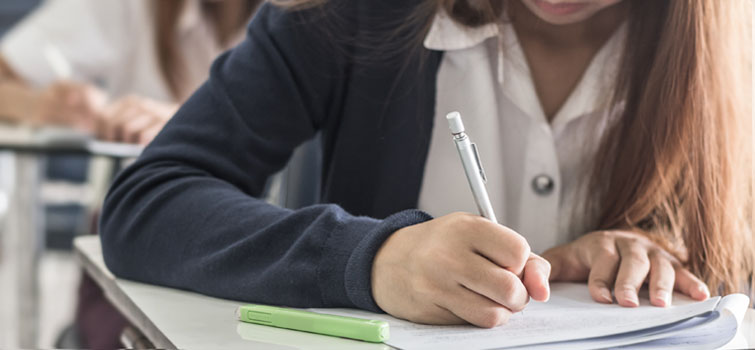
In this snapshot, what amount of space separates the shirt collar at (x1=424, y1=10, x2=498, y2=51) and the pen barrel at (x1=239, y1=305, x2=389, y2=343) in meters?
0.29

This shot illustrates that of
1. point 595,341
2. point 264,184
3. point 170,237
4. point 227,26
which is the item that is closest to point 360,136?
point 264,184

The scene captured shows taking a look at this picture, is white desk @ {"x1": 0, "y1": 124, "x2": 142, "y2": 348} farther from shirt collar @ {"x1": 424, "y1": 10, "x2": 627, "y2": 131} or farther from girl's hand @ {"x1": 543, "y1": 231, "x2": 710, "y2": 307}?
girl's hand @ {"x1": 543, "y1": 231, "x2": 710, "y2": 307}

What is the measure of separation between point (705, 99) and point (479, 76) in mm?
166

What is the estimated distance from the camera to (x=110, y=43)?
196cm

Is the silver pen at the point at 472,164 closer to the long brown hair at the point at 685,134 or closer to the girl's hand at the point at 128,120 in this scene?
the long brown hair at the point at 685,134

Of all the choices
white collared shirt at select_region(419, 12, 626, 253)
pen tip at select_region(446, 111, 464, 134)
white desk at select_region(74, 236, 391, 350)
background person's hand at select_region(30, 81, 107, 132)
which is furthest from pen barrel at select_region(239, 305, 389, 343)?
background person's hand at select_region(30, 81, 107, 132)

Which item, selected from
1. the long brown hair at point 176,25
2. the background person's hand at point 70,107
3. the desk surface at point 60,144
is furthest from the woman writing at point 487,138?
the long brown hair at point 176,25

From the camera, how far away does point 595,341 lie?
1.43 feet

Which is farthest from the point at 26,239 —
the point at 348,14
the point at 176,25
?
the point at 348,14

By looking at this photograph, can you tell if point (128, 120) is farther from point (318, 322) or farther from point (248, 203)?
point (318, 322)

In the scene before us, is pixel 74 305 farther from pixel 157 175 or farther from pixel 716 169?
pixel 716 169

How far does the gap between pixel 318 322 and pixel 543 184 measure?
29 centimetres

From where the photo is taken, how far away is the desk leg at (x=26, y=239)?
1.45 metres

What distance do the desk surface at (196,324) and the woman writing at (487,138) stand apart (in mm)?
13
